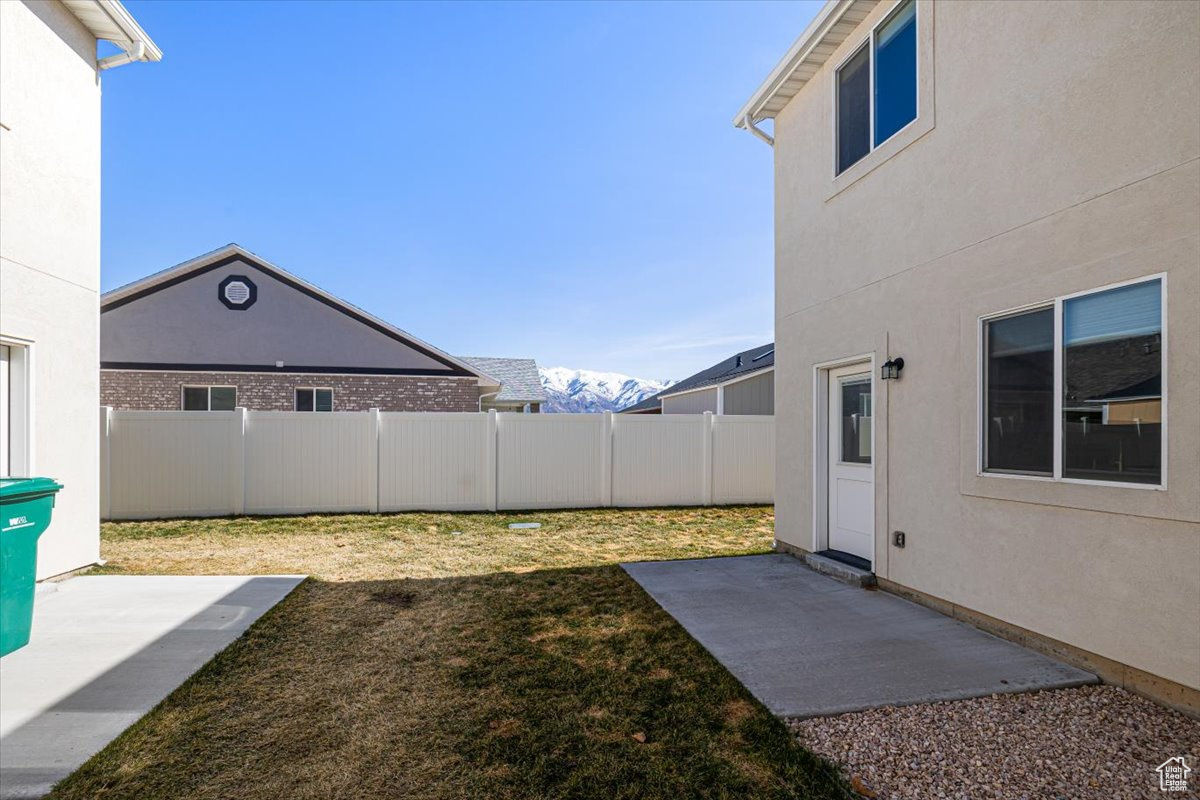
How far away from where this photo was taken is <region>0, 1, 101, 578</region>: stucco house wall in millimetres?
4773

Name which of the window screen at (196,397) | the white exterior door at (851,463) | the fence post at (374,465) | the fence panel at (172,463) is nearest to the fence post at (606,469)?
the fence post at (374,465)

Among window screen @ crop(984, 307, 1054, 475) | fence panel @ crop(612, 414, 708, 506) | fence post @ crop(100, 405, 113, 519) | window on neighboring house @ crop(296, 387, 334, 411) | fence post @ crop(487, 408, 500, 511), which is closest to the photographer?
window screen @ crop(984, 307, 1054, 475)

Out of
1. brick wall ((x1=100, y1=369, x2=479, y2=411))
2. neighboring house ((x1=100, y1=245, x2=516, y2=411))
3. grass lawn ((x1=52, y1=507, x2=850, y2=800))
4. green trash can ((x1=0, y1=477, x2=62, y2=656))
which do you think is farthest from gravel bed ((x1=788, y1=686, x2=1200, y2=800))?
neighboring house ((x1=100, y1=245, x2=516, y2=411))

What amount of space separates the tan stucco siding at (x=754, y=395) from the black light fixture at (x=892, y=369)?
443 inches

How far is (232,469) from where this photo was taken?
31.6 feet

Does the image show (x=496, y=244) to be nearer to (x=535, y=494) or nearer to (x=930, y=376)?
(x=535, y=494)

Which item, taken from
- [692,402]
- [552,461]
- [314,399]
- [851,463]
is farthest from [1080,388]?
[692,402]

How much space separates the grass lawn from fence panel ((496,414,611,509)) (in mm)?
4521

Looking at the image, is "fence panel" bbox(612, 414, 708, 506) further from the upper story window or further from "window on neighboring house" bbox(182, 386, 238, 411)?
"window on neighboring house" bbox(182, 386, 238, 411)

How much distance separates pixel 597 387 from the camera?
549 ft

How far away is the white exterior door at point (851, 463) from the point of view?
547 centimetres

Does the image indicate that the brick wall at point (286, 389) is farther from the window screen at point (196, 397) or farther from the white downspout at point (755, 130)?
the white downspout at point (755, 130)

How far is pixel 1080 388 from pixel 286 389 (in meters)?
15.5

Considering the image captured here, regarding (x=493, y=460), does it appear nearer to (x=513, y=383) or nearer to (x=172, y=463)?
(x=172, y=463)
